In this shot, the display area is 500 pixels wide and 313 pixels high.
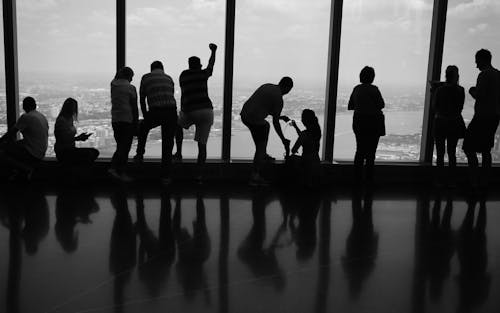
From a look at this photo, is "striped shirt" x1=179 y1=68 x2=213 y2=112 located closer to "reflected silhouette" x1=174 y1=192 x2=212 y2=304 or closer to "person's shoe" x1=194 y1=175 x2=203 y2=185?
"person's shoe" x1=194 y1=175 x2=203 y2=185

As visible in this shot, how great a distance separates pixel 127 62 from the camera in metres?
6.44

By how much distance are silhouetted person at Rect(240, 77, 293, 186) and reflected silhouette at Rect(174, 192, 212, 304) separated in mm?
1424

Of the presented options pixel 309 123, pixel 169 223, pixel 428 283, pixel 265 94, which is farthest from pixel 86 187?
pixel 428 283

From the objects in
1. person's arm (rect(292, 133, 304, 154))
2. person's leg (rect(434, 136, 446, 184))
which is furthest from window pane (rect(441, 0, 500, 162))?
person's arm (rect(292, 133, 304, 154))

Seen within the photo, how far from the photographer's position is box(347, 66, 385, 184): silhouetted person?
6098mm

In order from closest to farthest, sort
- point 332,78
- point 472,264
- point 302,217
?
point 472,264
point 302,217
point 332,78

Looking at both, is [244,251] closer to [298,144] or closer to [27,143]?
[298,144]

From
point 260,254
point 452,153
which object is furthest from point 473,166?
point 260,254

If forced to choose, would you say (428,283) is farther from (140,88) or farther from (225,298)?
(140,88)

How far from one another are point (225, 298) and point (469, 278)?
1.67m

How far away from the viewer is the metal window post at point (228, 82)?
6.43 meters

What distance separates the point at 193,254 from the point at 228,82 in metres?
3.26

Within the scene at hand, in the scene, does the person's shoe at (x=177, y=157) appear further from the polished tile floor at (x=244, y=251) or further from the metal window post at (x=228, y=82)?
the polished tile floor at (x=244, y=251)

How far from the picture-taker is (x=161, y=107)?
235 inches
